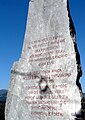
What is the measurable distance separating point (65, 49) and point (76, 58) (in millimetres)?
355

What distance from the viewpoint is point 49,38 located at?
714 centimetres

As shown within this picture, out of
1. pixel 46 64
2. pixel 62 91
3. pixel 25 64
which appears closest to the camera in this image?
pixel 62 91

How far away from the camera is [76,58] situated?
257 inches

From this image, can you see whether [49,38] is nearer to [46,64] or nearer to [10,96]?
[46,64]

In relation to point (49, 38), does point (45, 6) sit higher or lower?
higher

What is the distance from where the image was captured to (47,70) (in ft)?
22.8

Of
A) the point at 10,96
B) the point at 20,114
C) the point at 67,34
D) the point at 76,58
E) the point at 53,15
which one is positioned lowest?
the point at 20,114

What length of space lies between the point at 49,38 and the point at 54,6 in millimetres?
814

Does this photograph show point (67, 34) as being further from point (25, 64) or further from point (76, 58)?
point (25, 64)

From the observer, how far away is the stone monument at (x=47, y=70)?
6.45 metres

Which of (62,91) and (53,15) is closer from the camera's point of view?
(62,91)

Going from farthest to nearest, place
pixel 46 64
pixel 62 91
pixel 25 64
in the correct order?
pixel 25 64, pixel 46 64, pixel 62 91

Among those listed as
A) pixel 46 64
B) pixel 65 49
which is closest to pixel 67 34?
pixel 65 49

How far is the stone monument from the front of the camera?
645 centimetres
